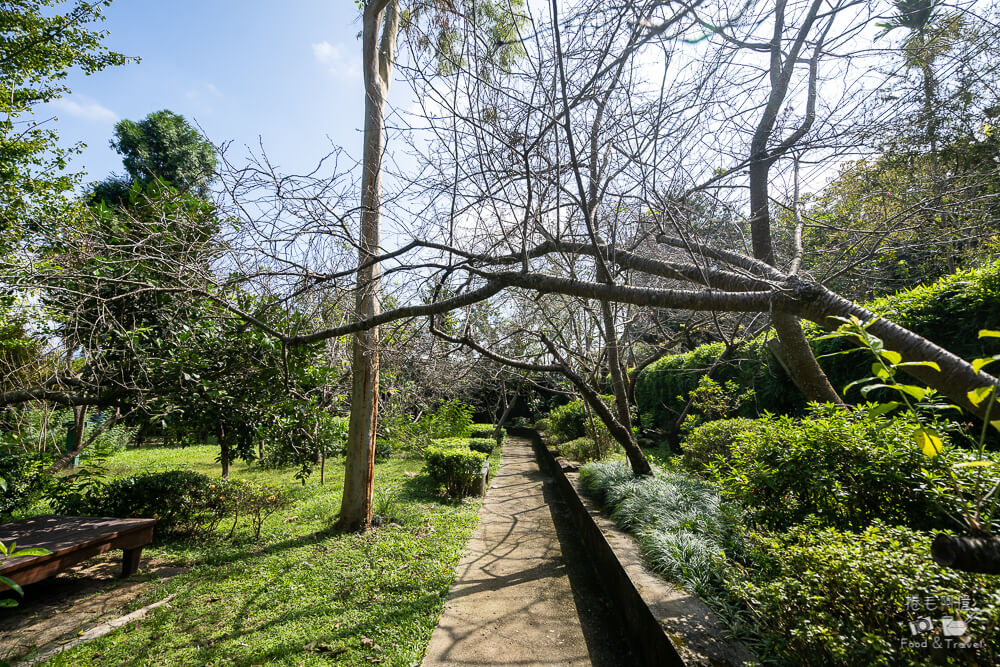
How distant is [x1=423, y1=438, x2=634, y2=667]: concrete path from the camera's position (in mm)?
3205

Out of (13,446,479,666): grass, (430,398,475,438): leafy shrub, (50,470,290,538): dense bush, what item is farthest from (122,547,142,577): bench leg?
Result: (430,398,475,438): leafy shrub

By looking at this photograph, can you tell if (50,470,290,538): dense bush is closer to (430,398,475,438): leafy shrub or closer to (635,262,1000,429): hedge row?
(635,262,1000,429): hedge row

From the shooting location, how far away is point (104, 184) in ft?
63.6

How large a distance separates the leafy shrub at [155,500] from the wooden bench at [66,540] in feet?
2.48

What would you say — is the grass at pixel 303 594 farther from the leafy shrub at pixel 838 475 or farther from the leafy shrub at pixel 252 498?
the leafy shrub at pixel 838 475

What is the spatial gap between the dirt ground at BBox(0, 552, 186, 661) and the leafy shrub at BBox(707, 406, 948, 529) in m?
5.69

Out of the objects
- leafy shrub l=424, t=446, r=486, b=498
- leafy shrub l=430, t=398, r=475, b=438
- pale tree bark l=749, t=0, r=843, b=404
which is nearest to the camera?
pale tree bark l=749, t=0, r=843, b=404

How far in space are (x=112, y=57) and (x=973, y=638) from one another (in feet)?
51.0

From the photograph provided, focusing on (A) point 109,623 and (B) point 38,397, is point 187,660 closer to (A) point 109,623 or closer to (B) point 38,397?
(A) point 109,623

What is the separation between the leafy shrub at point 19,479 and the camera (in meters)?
5.99

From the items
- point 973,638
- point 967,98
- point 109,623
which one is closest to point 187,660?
point 109,623

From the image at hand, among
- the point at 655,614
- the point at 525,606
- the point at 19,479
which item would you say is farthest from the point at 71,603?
the point at 655,614

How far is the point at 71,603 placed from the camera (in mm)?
4246

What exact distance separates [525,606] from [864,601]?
2.74 m
